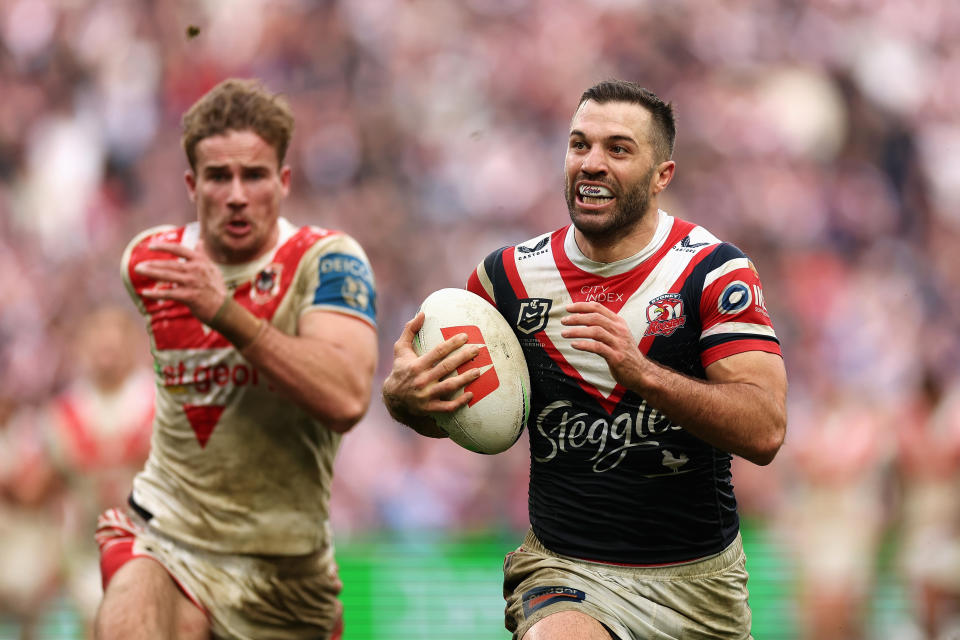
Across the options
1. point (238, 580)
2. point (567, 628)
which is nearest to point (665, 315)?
point (567, 628)

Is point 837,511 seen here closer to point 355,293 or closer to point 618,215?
point 355,293

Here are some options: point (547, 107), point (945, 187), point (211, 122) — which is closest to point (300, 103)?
point (547, 107)

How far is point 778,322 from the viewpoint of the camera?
1104 cm

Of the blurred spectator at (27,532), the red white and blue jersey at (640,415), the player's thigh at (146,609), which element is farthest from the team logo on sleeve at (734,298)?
the blurred spectator at (27,532)

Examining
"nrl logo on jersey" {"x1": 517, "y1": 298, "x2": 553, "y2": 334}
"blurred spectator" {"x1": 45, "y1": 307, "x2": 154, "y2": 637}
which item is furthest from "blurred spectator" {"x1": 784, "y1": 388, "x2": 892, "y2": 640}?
"nrl logo on jersey" {"x1": 517, "y1": 298, "x2": 553, "y2": 334}

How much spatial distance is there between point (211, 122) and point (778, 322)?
7.25 meters

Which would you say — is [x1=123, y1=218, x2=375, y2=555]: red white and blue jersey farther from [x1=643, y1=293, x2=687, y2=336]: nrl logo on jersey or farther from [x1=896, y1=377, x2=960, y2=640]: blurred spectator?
[x1=896, y1=377, x2=960, y2=640]: blurred spectator

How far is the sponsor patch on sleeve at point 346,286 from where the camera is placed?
483 centimetres

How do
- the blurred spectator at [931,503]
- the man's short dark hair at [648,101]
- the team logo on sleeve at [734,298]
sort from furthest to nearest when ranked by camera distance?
the blurred spectator at [931,503], the man's short dark hair at [648,101], the team logo on sleeve at [734,298]

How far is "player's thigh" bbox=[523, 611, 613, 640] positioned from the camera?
3650mm

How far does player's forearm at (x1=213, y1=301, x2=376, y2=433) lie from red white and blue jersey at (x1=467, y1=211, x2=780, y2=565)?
771mm

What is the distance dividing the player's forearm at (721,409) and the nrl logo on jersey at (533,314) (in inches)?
26.2

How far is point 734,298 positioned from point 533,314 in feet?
2.35

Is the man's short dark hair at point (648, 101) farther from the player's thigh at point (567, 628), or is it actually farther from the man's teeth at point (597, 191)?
the player's thigh at point (567, 628)
